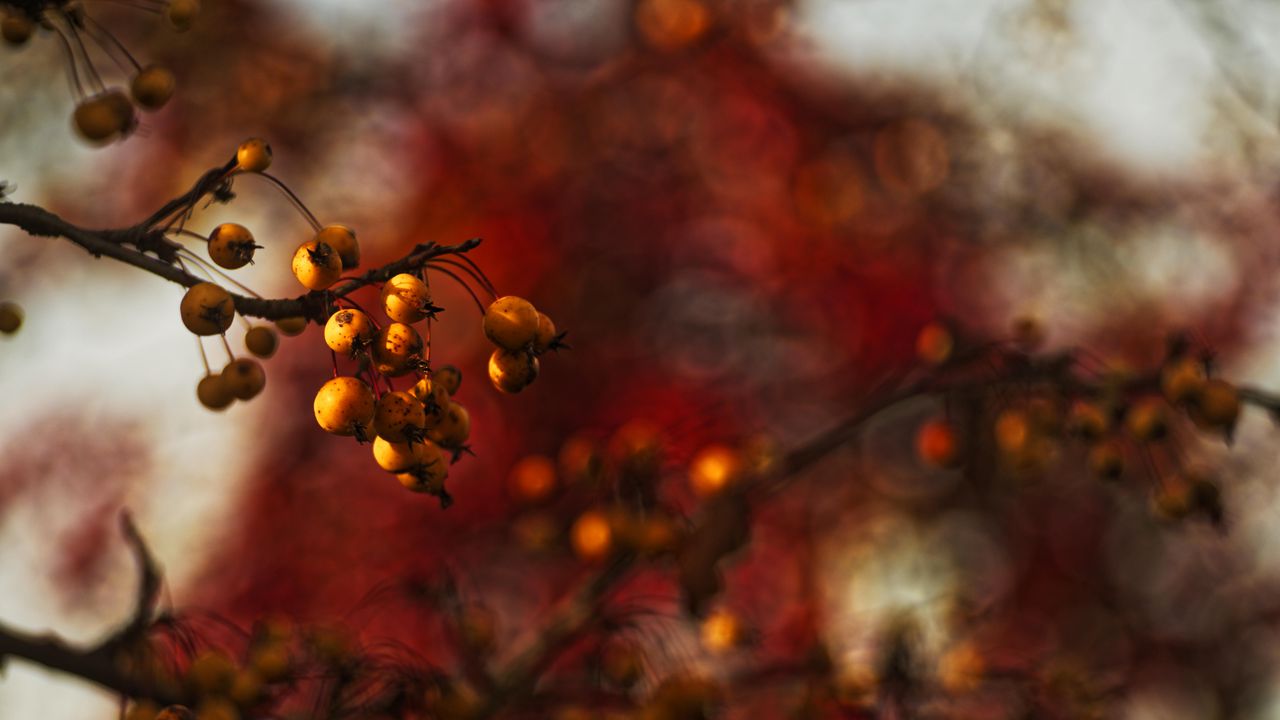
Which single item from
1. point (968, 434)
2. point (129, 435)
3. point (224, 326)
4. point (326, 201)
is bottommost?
point (129, 435)

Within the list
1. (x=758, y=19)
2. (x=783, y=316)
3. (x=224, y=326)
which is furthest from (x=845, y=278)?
(x=224, y=326)

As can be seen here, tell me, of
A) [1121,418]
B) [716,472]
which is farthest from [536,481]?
[1121,418]

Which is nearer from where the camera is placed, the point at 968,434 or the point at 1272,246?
the point at 968,434

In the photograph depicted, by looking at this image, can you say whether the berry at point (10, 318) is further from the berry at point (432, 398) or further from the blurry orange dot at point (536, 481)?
the blurry orange dot at point (536, 481)

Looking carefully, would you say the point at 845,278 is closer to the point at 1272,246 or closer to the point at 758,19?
the point at 758,19

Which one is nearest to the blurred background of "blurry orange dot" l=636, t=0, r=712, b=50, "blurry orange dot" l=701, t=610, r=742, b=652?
"blurry orange dot" l=636, t=0, r=712, b=50

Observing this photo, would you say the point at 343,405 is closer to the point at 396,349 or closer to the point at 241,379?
the point at 396,349
